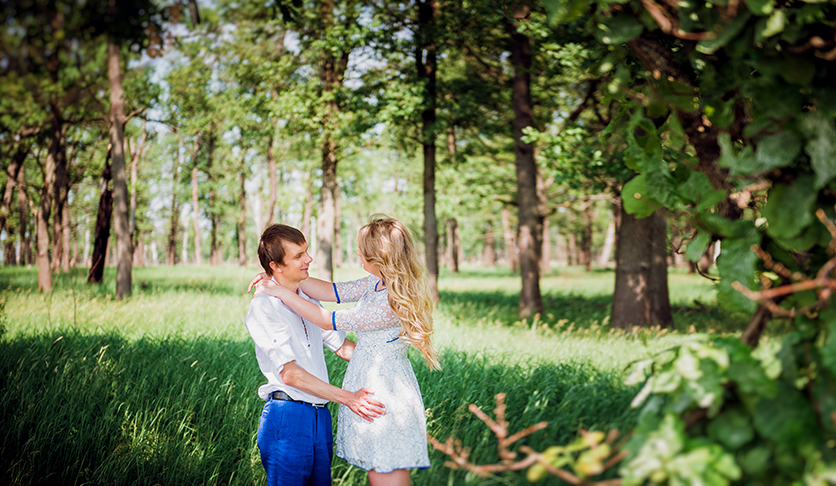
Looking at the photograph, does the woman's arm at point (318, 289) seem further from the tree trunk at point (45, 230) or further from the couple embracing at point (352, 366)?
the tree trunk at point (45, 230)

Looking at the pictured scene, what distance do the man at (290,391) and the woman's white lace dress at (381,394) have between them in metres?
0.09

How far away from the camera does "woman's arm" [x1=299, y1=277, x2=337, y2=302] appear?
306cm

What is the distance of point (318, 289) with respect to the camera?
309cm

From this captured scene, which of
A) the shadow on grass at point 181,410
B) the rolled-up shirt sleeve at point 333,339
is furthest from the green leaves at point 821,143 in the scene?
the rolled-up shirt sleeve at point 333,339

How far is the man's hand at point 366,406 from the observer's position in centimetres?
249

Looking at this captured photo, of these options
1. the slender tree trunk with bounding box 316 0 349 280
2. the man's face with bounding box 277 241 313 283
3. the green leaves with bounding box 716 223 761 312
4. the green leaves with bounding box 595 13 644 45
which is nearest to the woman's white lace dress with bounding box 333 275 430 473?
the man's face with bounding box 277 241 313 283

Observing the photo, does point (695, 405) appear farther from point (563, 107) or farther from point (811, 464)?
point (563, 107)

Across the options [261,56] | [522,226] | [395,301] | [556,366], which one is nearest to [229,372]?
[395,301]

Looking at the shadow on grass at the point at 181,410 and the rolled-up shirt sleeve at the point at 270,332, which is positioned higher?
the rolled-up shirt sleeve at the point at 270,332

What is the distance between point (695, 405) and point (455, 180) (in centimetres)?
1645

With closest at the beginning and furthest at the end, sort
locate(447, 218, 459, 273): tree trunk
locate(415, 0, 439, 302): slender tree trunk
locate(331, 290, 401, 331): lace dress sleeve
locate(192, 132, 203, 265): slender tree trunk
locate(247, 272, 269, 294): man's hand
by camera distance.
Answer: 1. locate(331, 290, 401, 331): lace dress sleeve
2. locate(247, 272, 269, 294): man's hand
3. locate(415, 0, 439, 302): slender tree trunk
4. locate(192, 132, 203, 265): slender tree trunk
5. locate(447, 218, 459, 273): tree trunk

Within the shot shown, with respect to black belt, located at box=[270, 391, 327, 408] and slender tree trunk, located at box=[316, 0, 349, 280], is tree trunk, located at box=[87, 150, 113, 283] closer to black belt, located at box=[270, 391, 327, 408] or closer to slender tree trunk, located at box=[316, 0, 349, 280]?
slender tree trunk, located at box=[316, 0, 349, 280]

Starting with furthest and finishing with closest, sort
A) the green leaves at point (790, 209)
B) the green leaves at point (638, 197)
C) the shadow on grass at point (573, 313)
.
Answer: the shadow on grass at point (573, 313)
the green leaves at point (638, 197)
the green leaves at point (790, 209)

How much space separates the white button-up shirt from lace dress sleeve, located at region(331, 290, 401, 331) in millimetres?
300
